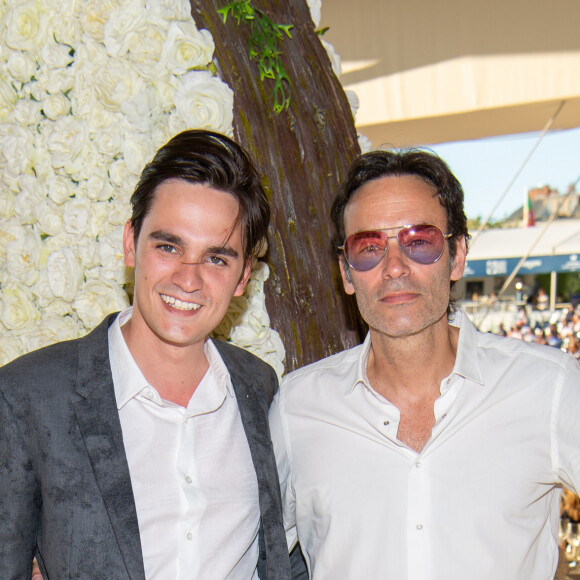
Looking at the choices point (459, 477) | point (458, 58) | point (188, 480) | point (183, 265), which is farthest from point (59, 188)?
point (458, 58)

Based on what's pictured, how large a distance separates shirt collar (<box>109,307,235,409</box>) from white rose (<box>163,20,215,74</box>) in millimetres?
745

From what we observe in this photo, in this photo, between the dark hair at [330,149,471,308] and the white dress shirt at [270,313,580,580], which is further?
the dark hair at [330,149,471,308]

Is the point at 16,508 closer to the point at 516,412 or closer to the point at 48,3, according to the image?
the point at 516,412

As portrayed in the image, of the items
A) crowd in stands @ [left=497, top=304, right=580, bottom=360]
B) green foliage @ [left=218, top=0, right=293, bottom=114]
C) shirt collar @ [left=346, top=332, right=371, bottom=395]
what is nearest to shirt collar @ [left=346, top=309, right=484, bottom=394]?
shirt collar @ [left=346, top=332, right=371, bottom=395]

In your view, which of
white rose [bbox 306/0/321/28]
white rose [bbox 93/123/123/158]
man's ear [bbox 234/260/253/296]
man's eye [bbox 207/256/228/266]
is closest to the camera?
man's eye [bbox 207/256/228/266]

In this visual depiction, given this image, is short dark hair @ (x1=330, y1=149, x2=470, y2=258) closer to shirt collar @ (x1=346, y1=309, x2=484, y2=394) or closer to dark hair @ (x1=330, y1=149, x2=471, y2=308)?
dark hair @ (x1=330, y1=149, x2=471, y2=308)

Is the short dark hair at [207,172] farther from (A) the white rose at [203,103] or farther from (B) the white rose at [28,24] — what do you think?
(B) the white rose at [28,24]

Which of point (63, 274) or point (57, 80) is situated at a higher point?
point (57, 80)

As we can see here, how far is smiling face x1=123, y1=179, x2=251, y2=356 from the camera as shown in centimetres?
167

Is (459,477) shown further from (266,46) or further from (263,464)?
(266,46)

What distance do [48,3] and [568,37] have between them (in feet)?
12.5

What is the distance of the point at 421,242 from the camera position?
6.15ft

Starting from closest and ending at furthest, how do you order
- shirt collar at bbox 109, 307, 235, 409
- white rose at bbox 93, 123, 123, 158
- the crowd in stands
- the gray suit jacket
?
the gray suit jacket
shirt collar at bbox 109, 307, 235, 409
white rose at bbox 93, 123, 123, 158
the crowd in stands

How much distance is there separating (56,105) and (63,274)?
53 cm
